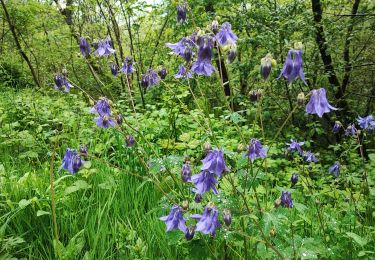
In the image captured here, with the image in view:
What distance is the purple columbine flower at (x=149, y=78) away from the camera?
2.28 metres

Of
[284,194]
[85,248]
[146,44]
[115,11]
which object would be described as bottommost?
[85,248]

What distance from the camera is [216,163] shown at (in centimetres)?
139

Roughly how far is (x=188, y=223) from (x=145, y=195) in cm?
89

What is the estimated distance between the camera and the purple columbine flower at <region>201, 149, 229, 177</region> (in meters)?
1.38

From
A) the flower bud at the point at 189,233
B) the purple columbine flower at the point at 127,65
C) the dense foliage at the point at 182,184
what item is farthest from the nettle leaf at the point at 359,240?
the purple columbine flower at the point at 127,65

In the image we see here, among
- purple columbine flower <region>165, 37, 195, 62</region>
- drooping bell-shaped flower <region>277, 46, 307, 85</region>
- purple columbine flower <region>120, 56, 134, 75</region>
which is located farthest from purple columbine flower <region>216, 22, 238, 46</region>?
purple columbine flower <region>120, 56, 134, 75</region>

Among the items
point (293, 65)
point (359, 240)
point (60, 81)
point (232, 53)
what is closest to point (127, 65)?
point (60, 81)

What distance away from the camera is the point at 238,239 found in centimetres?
183

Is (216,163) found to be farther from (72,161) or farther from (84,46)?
(84,46)

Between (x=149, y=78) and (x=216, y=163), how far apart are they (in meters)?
1.08

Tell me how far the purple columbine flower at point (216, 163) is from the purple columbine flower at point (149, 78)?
1.02m

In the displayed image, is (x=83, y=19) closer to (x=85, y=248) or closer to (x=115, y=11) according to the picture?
(x=115, y=11)

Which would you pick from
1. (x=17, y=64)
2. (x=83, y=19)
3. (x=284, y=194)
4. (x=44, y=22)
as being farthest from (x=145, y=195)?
(x=17, y=64)

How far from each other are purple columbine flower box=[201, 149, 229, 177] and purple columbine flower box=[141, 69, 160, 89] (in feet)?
3.34
